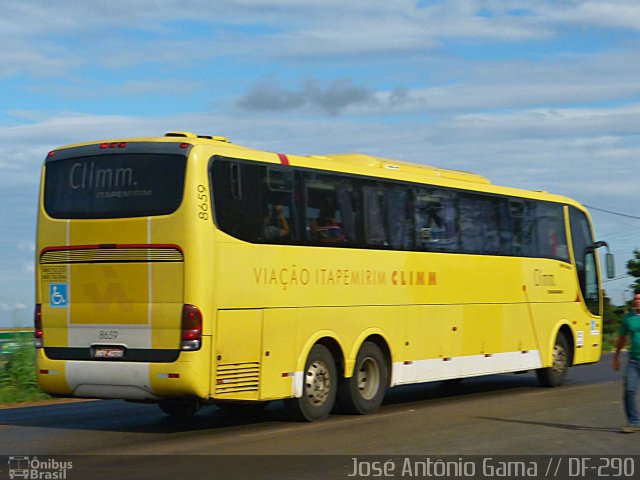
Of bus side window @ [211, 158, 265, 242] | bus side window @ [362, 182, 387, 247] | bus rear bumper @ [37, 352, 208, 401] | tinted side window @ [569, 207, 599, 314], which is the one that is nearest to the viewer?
bus rear bumper @ [37, 352, 208, 401]

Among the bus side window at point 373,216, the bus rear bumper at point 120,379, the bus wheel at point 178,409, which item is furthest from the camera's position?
the bus side window at point 373,216

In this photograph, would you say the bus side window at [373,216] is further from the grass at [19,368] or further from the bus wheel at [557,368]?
the grass at [19,368]

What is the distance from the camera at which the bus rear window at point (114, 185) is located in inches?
557

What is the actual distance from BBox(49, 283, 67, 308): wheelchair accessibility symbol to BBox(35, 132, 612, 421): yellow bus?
16mm

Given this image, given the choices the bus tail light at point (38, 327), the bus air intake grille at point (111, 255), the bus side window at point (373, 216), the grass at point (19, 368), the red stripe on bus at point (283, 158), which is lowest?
the grass at point (19, 368)

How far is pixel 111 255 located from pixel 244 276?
167 cm

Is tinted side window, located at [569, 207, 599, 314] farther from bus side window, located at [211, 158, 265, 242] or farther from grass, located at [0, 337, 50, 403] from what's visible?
grass, located at [0, 337, 50, 403]

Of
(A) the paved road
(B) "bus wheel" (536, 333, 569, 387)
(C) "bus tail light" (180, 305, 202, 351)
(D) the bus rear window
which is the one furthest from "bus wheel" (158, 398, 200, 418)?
(B) "bus wheel" (536, 333, 569, 387)

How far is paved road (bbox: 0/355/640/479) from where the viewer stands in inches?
505

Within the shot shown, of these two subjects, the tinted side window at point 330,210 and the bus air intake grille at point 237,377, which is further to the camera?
the tinted side window at point 330,210

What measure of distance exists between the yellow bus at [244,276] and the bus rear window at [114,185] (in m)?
0.02

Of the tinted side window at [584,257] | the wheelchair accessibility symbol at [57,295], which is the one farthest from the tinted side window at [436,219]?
the wheelchair accessibility symbol at [57,295]

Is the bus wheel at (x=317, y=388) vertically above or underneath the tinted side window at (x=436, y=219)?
underneath

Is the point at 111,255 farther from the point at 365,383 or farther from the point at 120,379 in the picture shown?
the point at 365,383
